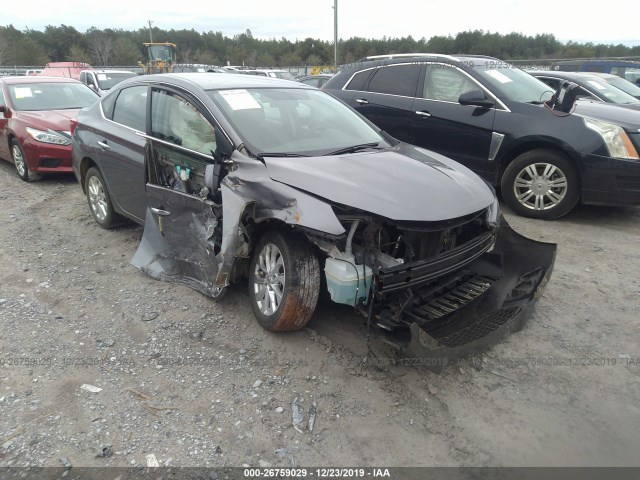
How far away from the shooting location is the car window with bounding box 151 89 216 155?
354 centimetres

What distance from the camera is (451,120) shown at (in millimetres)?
5871

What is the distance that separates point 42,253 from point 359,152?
338 centimetres

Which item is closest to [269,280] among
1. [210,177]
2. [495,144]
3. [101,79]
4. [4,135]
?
[210,177]

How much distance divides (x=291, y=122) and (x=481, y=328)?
6.88ft

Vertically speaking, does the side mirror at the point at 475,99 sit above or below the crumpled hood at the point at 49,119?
above

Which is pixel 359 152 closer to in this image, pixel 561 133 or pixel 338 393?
pixel 338 393

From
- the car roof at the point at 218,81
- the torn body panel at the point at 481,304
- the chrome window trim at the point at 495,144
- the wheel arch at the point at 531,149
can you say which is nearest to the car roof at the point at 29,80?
the car roof at the point at 218,81

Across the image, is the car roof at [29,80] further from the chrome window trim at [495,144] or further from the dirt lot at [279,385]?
the chrome window trim at [495,144]

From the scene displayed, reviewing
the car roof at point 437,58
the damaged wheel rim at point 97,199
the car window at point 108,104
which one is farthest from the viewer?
the car roof at point 437,58

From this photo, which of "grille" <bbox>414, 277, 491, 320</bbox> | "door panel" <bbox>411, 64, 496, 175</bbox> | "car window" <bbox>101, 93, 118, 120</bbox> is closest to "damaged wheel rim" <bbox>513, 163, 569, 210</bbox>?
"door panel" <bbox>411, 64, 496, 175</bbox>

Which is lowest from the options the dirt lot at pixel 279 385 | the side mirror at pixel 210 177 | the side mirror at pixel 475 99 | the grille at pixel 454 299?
the dirt lot at pixel 279 385

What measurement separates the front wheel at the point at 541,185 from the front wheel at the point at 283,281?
352 centimetres

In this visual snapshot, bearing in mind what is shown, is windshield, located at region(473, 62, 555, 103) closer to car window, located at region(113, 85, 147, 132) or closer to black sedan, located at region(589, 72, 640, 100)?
car window, located at region(113, 85, 147, 132)

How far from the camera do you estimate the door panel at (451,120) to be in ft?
18.8
